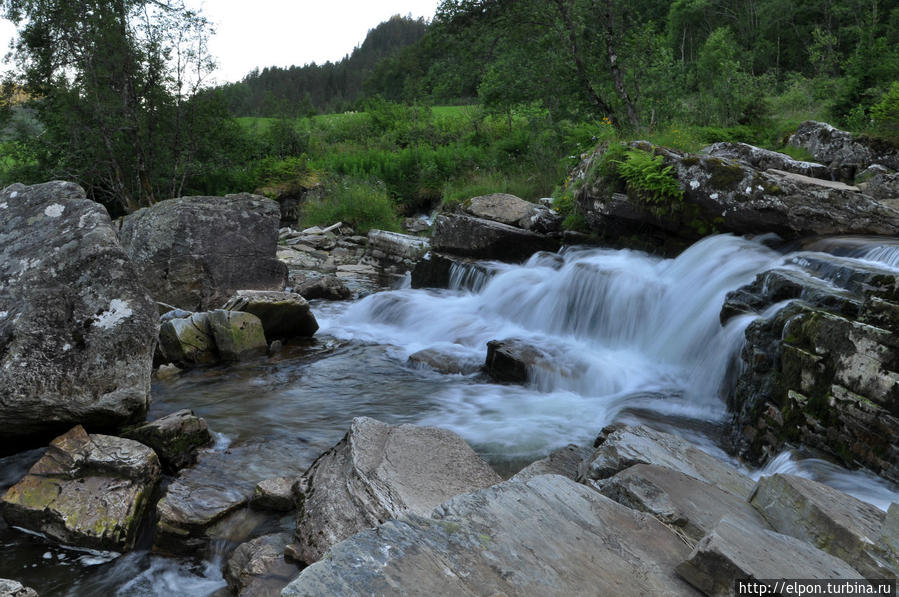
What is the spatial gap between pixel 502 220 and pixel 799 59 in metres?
43.9

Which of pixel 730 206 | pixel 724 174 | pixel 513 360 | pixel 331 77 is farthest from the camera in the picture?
pixel 331 77

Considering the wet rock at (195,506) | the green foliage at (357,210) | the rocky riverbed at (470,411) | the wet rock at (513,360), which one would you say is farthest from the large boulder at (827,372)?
the green foliage at (357,210)

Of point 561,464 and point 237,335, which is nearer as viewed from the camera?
point 561,464

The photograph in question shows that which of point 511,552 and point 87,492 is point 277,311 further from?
point 511,552

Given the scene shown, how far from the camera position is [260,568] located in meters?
3.39

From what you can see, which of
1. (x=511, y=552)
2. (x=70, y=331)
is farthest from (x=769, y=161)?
(x=70, y=331)

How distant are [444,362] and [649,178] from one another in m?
4.36

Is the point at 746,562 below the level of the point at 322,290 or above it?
above

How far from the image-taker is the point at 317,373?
7898 mm

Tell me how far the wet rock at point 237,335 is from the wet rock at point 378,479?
14.6 feet

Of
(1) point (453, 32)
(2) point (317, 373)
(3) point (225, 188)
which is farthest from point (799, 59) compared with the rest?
(2) point (317, 373)

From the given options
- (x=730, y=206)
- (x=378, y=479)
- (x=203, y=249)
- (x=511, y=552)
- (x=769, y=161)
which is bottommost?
(x=378, y=479)

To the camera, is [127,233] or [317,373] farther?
[127,233]

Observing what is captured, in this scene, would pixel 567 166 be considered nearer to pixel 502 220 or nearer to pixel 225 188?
pixel 502 220
